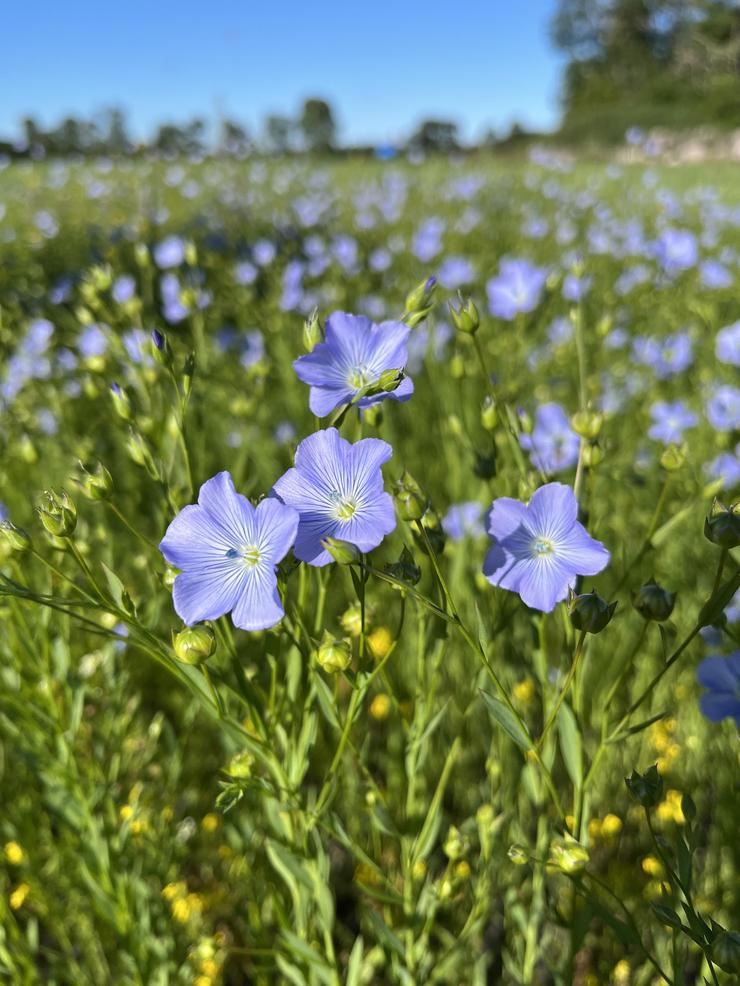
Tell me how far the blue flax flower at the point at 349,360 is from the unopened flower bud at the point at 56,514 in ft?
1.06

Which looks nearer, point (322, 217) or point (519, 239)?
point (519, 239)

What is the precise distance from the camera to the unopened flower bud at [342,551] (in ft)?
2.33

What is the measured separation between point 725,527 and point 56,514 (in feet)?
2.54

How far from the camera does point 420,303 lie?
1035 mm

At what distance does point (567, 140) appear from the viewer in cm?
2623

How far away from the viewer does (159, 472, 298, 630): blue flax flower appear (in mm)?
713

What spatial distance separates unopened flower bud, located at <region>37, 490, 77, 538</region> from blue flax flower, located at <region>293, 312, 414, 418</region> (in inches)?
12.7

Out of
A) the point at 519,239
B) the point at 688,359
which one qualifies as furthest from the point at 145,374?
the point at 519,239

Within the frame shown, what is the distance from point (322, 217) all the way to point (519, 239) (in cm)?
196

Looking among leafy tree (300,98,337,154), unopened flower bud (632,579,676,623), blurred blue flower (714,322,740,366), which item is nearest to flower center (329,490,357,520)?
unopened flower bud (632,579,676,623)

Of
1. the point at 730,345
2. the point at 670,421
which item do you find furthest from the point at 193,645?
the point at 730,345

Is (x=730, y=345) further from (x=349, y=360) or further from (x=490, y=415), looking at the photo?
(x=349, y=360)

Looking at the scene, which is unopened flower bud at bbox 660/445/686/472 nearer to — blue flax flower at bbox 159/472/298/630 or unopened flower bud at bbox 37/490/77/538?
blue flax flower at bbox 159/472/298/630

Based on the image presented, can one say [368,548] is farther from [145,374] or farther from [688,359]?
[688,359]
